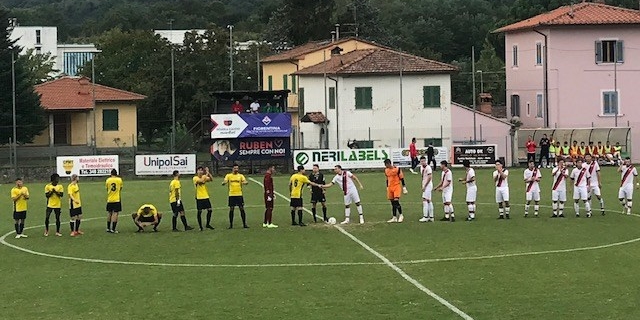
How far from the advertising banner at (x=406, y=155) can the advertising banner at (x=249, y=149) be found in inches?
227

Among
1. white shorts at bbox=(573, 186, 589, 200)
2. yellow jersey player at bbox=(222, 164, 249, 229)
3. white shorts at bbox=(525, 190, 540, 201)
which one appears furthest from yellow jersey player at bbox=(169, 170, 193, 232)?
white shorts at bbox=(573, 186, 589, 200)

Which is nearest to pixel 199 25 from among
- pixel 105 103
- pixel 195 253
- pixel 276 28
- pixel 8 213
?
pixel 276 28

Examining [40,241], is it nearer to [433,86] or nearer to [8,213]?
[8,213]

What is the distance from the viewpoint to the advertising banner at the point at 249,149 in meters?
61.3

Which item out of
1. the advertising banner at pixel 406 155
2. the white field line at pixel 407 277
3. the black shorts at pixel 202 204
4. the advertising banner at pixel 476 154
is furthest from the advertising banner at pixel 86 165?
the white field line at pixel 407 277

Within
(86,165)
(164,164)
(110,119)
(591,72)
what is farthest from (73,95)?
(591,72)

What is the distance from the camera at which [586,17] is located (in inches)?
2840

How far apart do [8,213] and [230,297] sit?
22318 millimetres

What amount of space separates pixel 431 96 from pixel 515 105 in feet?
33.3

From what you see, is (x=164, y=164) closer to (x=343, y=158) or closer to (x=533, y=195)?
(x=343, y=158)

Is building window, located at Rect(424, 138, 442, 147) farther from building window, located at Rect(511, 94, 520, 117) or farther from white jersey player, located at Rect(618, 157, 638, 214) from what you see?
white jersey player, located at Rect(618, 157, 638, 214)

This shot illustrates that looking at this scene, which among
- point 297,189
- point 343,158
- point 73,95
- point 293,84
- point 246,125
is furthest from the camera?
point 293,84

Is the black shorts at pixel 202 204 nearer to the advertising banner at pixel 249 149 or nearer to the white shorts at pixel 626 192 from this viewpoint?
the white shorts at pixel 626 192

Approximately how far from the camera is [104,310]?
2086cm
